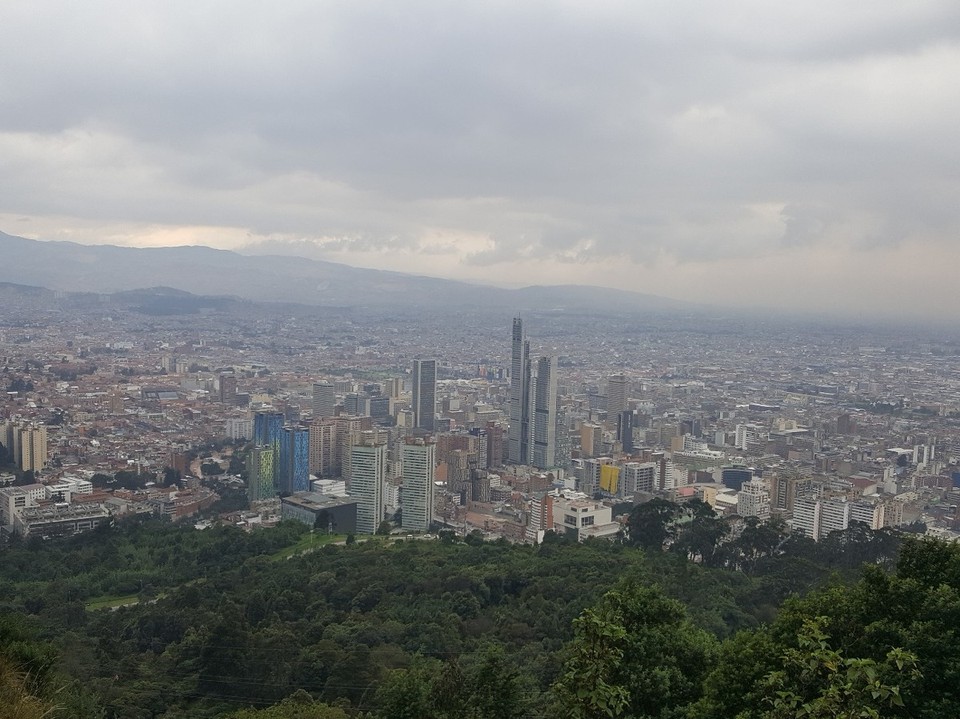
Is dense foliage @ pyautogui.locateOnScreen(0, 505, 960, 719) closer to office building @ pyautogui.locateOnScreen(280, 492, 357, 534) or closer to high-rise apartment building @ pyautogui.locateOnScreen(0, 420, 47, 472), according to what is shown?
office building @ pyautogui.locateOnScreen(280, 492, 357, 534)

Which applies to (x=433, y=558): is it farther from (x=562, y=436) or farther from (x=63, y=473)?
(x=562, y=436)

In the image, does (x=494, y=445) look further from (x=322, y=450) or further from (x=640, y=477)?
(x=640, y=477)

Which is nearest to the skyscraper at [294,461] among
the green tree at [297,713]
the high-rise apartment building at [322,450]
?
the high-rise apartment building at [322,450]

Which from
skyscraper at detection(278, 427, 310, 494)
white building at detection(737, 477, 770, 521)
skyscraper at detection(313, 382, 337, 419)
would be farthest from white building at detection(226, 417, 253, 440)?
white building at detection(737, 477, 770, 521)

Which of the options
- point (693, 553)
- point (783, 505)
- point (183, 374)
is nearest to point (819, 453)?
point (783, 505)

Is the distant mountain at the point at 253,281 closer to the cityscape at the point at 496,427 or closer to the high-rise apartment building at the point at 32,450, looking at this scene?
the cityscape at the point at 496,427

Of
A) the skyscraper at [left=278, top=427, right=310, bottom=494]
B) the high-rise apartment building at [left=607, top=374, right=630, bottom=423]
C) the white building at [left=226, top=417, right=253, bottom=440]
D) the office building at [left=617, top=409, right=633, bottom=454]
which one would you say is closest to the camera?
the skyscraper at [left=278, top=427, right=310, bottom=494]
